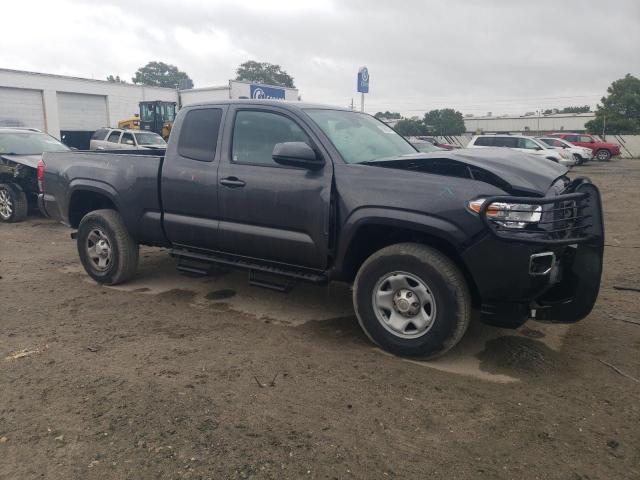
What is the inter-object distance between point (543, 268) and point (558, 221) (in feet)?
Answer: 1.05

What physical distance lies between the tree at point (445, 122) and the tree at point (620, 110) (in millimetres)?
11786

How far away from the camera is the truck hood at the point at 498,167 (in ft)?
11.6

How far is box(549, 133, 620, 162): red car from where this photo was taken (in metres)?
31.7

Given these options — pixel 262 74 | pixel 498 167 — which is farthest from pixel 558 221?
pixel 262 74

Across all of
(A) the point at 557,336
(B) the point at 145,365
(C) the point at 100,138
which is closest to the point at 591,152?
(C) the point at 100,138

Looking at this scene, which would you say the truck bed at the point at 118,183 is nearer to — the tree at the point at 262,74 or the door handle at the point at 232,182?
the door handle at the point at 232,182

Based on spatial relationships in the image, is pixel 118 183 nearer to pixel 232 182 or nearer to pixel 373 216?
pixel 232 182

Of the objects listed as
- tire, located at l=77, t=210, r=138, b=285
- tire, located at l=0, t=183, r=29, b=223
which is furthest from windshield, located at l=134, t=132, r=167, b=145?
tire, located at l=77, t=210, r=138, b=285

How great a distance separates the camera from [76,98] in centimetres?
3061

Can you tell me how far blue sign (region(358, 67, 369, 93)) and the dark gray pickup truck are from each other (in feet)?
27.5

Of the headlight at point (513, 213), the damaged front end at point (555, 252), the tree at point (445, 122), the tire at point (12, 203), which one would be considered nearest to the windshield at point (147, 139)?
the tire at point (12, 203)

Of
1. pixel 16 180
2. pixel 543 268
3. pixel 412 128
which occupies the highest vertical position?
pixel 412 128

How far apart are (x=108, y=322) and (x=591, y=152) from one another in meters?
32.2

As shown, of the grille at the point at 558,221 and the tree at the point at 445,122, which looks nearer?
the grille at the point at 558,221
